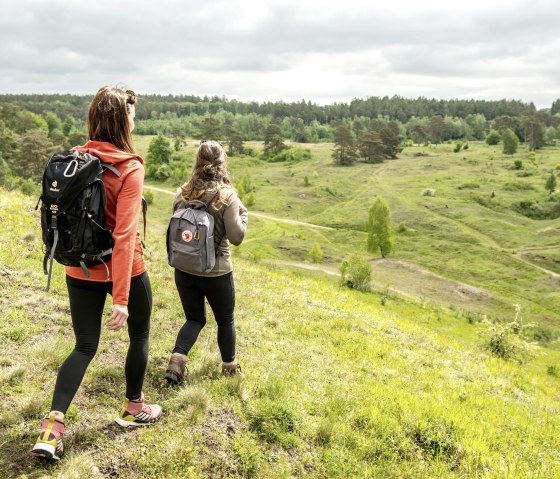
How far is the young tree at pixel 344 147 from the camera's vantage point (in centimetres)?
13050

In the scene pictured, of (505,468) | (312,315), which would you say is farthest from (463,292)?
(505,468)

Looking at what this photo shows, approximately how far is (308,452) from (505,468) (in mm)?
2455

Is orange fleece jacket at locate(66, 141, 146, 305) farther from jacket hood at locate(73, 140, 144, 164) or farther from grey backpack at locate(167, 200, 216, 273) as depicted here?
grey backpack at locate(167, 200, 216, 273)

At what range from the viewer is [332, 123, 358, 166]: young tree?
130500mm

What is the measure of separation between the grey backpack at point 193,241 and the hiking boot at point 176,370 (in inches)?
55.1

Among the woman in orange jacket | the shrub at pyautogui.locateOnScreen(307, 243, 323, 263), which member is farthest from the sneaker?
the shrub at pyautogui.locateOnScreen(307, 243, 323, 263)

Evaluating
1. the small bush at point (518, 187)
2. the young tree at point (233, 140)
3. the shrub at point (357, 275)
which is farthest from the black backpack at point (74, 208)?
the young tree at point (233, 140)

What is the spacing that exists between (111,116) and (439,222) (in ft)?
284

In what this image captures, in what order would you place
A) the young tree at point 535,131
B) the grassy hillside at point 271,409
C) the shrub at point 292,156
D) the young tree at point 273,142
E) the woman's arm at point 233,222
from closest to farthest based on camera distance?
1. the grassy hillside at point 271,409
2. the woman's arm at point 233,222
3. the shrub at point 292,156
4. the young tree at point 273,142
5. the young tree at point 535,131

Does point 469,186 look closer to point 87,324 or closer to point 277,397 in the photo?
point 277,397

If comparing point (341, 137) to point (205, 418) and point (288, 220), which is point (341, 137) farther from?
point (205, 418)

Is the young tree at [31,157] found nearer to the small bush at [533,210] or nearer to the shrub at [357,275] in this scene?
the shrub at [357,275]

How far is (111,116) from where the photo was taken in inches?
180

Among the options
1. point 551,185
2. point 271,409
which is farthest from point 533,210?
point 271,409
